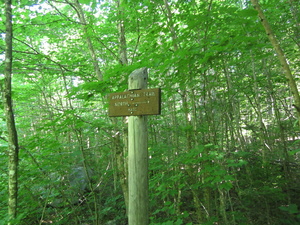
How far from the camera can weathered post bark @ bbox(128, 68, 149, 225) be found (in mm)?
1818

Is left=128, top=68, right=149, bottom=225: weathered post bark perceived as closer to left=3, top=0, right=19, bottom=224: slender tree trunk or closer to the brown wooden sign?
the brown wooden sign

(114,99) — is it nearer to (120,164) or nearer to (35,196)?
(120,164)

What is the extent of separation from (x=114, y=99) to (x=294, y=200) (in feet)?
15.1

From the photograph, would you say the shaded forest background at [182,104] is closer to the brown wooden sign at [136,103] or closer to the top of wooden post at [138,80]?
the top of wooden post at [138,80]

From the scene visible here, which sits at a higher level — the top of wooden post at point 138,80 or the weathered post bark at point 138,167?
the top of wooden post at point 138,80

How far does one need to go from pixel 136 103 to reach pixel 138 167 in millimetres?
645

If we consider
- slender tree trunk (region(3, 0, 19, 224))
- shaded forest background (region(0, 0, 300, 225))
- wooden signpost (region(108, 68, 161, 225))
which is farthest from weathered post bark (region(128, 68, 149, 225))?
slender tree trunk (region(3, 0, 19, 224))

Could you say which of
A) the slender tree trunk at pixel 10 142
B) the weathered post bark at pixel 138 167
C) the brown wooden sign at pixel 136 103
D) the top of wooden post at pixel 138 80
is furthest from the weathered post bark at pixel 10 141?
the top of wooden post at pixel 138 80

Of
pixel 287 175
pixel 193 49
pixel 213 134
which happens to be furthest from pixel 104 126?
pixel 287 175

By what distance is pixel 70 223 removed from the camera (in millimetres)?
5262

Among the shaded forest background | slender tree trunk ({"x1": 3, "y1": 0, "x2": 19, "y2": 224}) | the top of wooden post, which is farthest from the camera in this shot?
slender tree trunk ({"x1": 3, "y1": 0, "x2": 19, "y2": 224})

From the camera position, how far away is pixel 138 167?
1871 mm

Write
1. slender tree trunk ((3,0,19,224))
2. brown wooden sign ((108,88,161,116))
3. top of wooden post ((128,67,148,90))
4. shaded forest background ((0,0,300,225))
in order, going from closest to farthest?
brown wooden sign ((108,88,161,116)) → top of wooden post ((128,67,148,90)) → shaded forest background ((0,0,300,225)) → slender tree trunk ((3,0,19,224))

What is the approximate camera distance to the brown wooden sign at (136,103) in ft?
5.92
